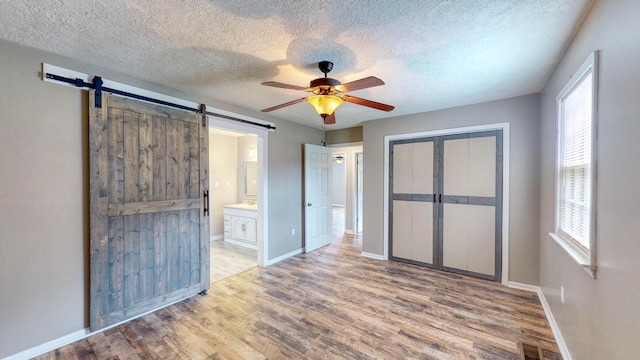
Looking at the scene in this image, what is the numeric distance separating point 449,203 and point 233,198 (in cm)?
459

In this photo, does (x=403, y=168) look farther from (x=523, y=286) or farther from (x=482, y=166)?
(x=523, y=286)

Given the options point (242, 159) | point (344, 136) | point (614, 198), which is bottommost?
point (614, 198)

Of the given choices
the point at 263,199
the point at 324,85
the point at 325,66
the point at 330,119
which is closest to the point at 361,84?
the point at 324,85

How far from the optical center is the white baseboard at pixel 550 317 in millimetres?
1951

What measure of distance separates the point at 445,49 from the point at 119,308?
3.73 m

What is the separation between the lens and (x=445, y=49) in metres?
2.00

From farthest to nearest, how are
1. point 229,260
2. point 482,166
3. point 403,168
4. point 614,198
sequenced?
point 229,260 → point 403,168 → point 482,166 → point 614,198

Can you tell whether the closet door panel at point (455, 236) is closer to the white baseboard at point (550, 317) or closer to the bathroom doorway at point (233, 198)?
the white baseboard at point (550, 317)

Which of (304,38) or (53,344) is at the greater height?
(304,38)

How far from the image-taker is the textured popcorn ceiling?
1515mm

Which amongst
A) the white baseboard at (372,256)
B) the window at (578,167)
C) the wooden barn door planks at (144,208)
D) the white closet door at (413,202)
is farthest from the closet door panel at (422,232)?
the wooden barn door planks at (144,208)

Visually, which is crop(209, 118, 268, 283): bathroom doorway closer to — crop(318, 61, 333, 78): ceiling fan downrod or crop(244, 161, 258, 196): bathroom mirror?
crop(244, 161, 258, 196): bathroom mirror

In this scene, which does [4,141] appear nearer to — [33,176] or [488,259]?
[33,176]

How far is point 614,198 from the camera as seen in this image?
1.25 meters
